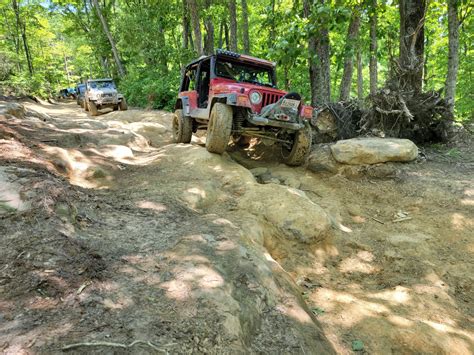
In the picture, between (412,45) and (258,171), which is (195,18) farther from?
(258,171)

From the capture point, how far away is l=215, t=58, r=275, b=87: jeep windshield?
6703 millimetres

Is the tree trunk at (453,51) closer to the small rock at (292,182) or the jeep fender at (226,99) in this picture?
the small rock at (292,182)

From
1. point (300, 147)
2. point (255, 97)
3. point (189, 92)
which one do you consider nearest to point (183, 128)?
point (189, 92)

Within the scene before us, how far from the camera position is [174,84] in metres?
15.2

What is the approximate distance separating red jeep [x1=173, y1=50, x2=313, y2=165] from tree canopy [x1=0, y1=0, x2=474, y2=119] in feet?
2.17

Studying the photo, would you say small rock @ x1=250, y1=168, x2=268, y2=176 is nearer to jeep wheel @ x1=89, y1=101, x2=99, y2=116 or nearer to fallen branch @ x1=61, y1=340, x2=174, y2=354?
fallen branch @ x1=61, y1=340, x2=174, y2=354

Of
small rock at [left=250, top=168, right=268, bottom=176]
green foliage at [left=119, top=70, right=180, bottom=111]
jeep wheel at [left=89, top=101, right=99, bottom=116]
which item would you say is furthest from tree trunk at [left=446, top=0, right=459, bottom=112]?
jeep wheel at [left=89, top=101, right=99, bottom=116]

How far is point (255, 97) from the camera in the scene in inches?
234

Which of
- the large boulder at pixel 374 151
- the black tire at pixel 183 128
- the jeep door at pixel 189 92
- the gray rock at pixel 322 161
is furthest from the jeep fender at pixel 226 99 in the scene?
the large boulder at pixel 374 151

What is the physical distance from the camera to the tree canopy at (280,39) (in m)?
5.80

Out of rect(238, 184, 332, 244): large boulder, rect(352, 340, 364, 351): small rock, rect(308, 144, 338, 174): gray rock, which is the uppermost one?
rect(308, 144, 338, 174): gray rock

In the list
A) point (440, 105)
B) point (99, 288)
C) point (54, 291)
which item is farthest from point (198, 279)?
point (440, 105)

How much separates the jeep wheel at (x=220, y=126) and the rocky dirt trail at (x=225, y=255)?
13.6 inches

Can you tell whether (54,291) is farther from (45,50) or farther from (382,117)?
(45,50)
